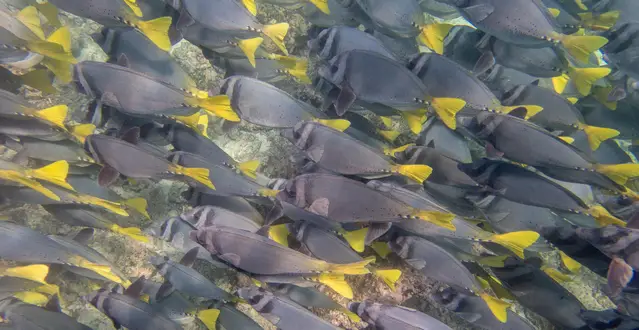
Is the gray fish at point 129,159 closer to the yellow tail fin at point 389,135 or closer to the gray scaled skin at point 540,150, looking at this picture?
the yellow tail fin at point 389,135

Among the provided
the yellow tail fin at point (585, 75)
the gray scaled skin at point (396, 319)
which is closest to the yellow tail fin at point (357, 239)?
the gray scaled skin at point (396, 319)

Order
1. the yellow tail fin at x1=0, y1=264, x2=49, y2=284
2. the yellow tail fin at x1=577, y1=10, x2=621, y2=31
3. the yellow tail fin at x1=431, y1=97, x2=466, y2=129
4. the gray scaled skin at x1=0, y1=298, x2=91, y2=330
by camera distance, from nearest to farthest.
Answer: the yellow tail fin at x1=0, y1=264, x2=49, y2=284
the gray scaled skin at x1=0, y1=298, x2=91, y2=330
the yellow tail fin at x1=431, y1=97, x2=466, y2=129
the yellow tail fin at x1=577, y1=10, x2=621, y2=31

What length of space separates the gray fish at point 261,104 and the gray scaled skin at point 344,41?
62cm

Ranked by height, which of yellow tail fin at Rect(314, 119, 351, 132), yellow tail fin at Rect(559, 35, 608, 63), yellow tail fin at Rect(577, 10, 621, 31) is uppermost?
yellow tail fin at Rect(577, 10, 621, 31)

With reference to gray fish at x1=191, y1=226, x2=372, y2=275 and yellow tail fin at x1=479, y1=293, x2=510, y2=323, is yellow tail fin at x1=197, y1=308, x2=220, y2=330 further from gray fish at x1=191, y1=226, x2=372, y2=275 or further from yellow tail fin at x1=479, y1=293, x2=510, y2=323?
yellow tail fin at x1=479, y1=293, x2=510, y2=323

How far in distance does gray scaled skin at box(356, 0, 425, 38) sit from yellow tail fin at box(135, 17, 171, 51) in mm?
1541

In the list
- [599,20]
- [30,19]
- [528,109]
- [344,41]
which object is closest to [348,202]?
[344,41]

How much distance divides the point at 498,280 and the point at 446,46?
2115mm

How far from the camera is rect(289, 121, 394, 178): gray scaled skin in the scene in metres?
2.86

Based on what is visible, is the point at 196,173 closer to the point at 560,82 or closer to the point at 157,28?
the point at 157,28

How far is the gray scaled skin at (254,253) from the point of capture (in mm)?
2523

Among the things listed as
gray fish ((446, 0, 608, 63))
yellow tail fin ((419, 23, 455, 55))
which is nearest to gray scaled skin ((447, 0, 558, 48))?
gray fish ((446, 0, 608, 63))

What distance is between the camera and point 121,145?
2744 mm

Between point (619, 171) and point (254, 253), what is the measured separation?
7.95 feet
